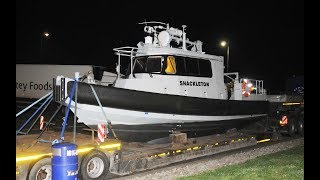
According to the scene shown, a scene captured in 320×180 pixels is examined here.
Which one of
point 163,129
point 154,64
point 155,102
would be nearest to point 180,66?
point 154,64

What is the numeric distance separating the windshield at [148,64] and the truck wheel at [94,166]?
363 centimetres

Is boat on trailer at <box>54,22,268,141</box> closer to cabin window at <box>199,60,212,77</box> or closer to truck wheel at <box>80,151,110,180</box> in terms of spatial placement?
cabin window at <box>199,60,212,77</box>

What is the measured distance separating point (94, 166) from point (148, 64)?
412 cm

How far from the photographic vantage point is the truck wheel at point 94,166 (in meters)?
7.55

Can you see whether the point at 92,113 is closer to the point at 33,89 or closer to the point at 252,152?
the point at 252,152

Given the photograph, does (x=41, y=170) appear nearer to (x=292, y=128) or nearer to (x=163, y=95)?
(x=163, y=95)

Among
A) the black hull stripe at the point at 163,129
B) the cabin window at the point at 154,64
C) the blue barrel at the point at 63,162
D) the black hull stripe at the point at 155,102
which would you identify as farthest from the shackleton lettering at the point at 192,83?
the blue barrel at the point at 63,162

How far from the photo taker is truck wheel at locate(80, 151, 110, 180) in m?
7.55

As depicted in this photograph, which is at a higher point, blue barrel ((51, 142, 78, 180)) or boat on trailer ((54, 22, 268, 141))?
boat on trailer ((54, 22, 268, 141))

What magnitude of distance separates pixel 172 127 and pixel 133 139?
4.31 ft

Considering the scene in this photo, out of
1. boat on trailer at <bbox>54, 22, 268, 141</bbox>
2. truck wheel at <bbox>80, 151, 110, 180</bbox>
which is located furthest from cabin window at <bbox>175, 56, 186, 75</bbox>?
truck wheel at <bbox>80, 151, 110, 180</bbox>

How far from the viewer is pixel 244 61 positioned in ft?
255

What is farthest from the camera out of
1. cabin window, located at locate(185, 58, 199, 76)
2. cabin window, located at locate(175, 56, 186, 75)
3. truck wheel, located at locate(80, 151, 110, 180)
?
cabin window, located at locate(185, 58, 199, 76)

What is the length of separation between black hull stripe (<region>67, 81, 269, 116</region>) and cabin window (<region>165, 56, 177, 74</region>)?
2.96 feet
